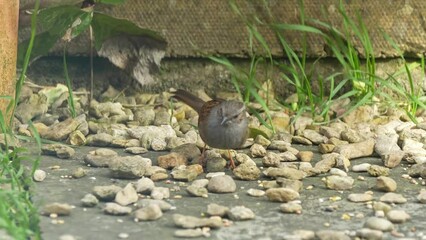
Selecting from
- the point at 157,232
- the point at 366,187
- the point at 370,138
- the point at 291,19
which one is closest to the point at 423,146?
the point at 370,138

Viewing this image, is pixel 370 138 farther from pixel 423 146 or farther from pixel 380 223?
pixel 380 223

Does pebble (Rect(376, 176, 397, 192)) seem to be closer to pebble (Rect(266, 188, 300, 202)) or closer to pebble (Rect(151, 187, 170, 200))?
pebble (Rect(266, 188, 300, 202))

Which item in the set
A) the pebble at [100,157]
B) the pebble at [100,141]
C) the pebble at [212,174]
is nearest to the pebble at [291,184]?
the pebble at [212,174]

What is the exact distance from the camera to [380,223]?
11.9 ft

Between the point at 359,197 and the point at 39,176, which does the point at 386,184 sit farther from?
the point at 39,176

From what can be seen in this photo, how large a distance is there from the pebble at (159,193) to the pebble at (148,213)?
1.01 ft

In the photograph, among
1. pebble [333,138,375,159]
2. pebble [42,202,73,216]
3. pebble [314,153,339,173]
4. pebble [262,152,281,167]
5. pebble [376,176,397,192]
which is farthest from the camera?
pebble [333,138,375,159]

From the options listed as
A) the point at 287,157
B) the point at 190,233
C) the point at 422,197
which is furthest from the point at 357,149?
the point at 190,233

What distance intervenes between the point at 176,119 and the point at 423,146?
153cm

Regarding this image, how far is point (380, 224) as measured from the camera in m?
3.63

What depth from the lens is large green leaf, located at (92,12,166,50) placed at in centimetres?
561

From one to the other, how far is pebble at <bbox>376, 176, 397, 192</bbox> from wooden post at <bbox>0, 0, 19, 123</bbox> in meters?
1.94

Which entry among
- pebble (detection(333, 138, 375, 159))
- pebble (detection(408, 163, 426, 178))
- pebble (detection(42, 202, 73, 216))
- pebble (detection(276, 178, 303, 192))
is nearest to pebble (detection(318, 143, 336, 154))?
pebble (detection(333, 138, 375, 159))

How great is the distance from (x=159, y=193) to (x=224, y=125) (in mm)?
845
